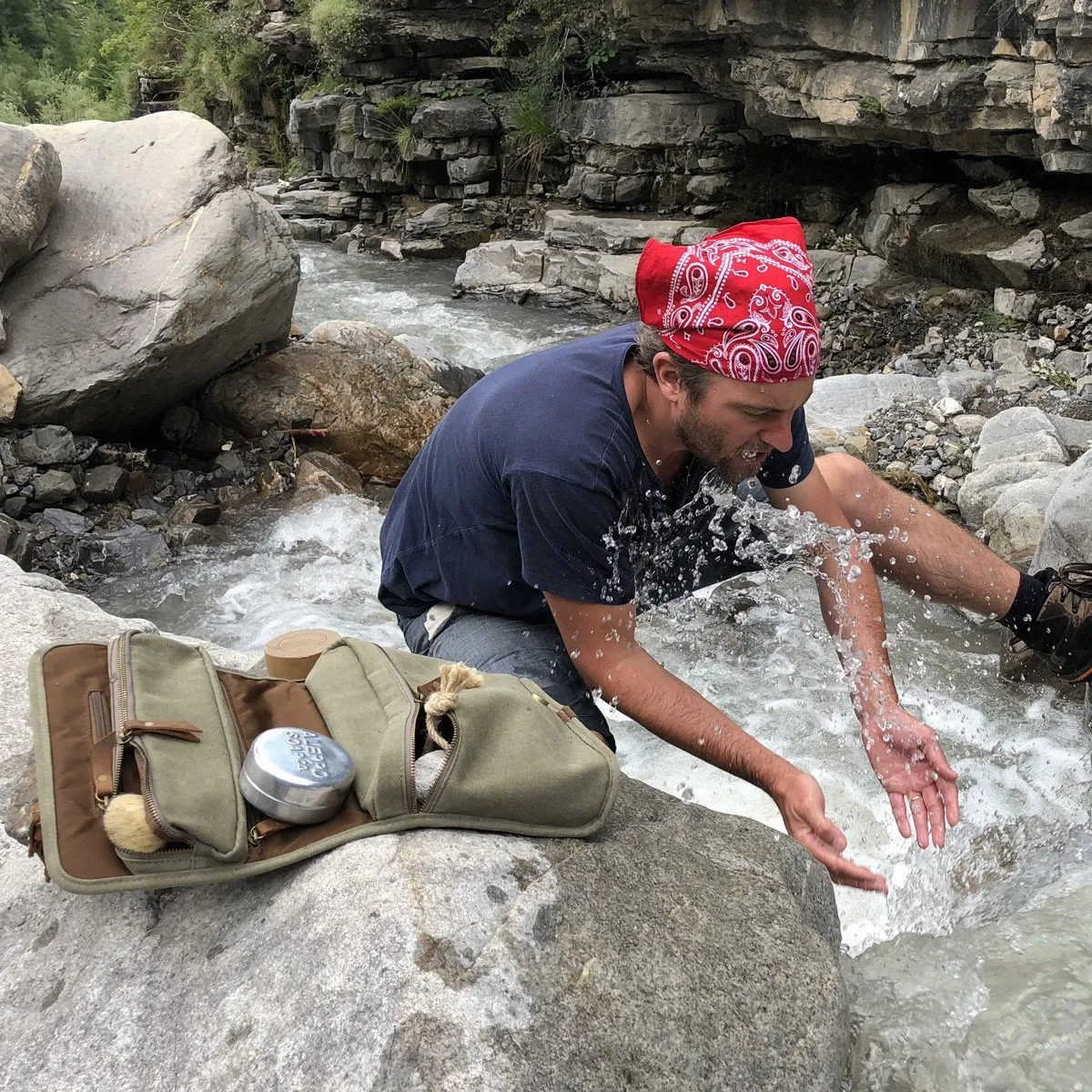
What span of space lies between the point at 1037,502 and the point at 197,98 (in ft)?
66.1

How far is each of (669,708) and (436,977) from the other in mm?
932

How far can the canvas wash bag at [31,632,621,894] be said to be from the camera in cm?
156

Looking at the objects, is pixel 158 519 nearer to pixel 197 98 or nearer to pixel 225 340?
pixel 225 340

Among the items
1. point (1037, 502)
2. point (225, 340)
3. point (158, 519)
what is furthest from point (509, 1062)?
point (225, 340)

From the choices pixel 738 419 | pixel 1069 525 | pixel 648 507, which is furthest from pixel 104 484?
pixel 1069 525

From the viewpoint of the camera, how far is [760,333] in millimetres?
2143

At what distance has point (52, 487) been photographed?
571 cm

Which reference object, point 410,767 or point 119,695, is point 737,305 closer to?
point 410,767

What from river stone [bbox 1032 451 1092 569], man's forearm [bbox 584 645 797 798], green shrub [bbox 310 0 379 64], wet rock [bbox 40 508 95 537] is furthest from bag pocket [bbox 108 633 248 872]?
green shrub [bbox 310 0 379 64]

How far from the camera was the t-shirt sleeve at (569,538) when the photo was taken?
7.32ft

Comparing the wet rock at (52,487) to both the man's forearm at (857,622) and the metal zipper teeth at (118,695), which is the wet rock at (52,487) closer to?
the metal zipper teeth at (118,695)

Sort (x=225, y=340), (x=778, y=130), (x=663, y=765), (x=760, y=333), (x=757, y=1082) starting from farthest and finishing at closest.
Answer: (x=778, y=130)
(x=225, y=340)
(x=663, y=765)
(x=760, y=333)
(x=757, y=1082)

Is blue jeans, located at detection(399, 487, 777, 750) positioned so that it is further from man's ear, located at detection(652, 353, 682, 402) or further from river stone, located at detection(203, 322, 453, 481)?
river stone, located at detection(203, 322, 453, 481)

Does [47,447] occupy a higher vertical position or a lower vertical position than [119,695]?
lower
